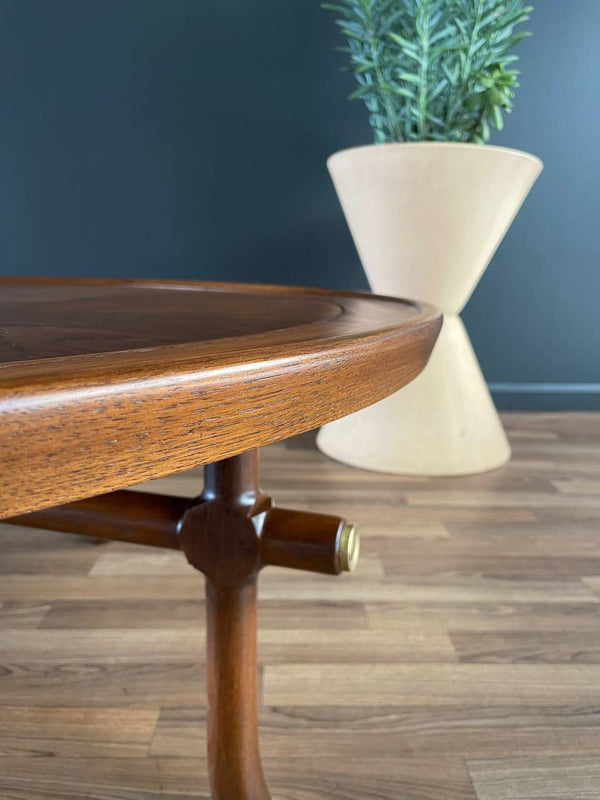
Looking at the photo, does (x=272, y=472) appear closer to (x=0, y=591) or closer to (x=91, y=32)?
(x=0, y=591)

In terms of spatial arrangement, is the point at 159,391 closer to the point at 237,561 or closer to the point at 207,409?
the point at 207,409

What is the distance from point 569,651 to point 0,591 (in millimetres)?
642

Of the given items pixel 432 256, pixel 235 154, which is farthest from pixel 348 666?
pixel 235 154

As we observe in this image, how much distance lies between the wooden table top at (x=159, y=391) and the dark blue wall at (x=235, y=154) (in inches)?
57.5

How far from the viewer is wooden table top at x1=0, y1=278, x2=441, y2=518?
12 cm

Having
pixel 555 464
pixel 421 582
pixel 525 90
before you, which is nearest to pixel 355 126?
pixel 525 90

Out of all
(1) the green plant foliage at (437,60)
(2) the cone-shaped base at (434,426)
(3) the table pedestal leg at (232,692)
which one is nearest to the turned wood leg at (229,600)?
(3) the table pedestal leg at (232,692)

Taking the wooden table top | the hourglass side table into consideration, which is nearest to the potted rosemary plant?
the hourglass side table

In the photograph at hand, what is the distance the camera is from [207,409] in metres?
0.15

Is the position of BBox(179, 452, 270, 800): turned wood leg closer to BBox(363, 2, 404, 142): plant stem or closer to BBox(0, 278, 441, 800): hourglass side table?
BBox(0, 278, 441, 800): hourglass side table

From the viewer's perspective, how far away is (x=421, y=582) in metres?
0.84

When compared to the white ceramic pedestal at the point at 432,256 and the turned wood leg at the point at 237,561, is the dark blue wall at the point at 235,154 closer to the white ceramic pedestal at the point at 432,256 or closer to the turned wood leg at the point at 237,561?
the white ceramic pedestal at the point at 432,256

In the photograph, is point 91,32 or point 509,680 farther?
point 91,32

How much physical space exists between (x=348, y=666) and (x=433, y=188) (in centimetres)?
87
